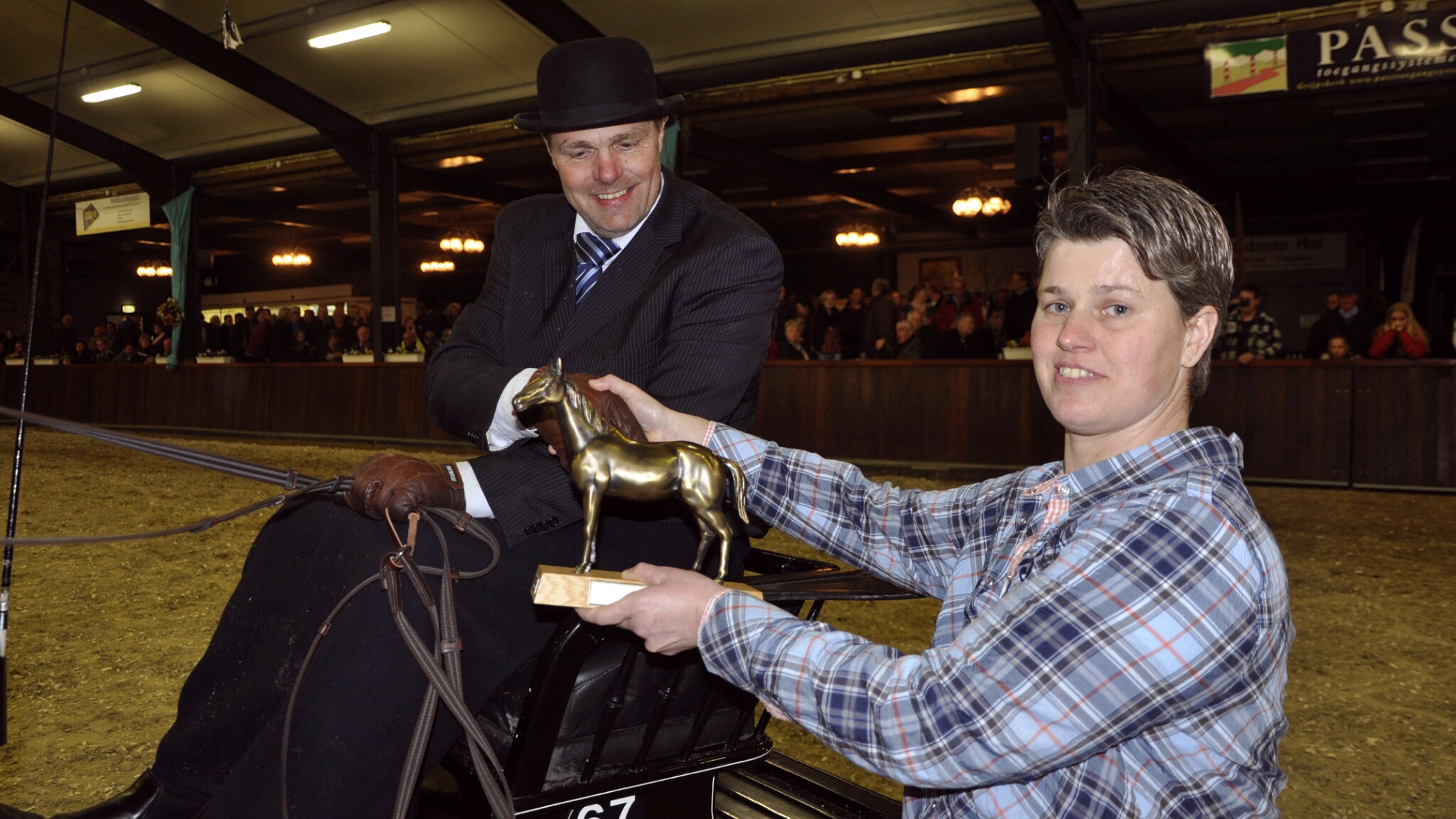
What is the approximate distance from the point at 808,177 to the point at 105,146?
1044 cm

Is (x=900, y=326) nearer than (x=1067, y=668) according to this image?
No

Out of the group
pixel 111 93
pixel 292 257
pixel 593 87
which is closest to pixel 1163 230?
pixel 593 87

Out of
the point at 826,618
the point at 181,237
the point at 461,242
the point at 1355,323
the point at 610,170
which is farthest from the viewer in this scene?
the point at 461,242

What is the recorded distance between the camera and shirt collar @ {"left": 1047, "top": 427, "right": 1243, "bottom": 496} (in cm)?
117

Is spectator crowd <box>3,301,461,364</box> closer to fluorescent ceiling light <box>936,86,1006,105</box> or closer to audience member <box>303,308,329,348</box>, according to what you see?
audience member <box>303,308,329,348</box>

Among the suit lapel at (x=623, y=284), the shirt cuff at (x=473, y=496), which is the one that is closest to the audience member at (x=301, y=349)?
the suit lapel at (x=623, y=284)

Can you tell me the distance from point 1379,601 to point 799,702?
4227mm

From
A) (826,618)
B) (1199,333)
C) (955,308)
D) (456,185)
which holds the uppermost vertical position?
(456,185)

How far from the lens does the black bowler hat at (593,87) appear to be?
1766 mm

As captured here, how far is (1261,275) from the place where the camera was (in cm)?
1889

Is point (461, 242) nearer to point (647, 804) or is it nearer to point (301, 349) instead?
point (301, 349)

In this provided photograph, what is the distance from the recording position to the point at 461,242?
19266mm

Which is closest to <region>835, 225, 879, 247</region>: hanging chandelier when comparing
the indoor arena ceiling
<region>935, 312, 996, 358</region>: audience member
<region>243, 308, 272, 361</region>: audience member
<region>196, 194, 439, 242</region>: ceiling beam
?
the indoor arena ceiling

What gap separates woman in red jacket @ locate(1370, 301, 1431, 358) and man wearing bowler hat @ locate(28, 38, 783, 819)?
806 cm
